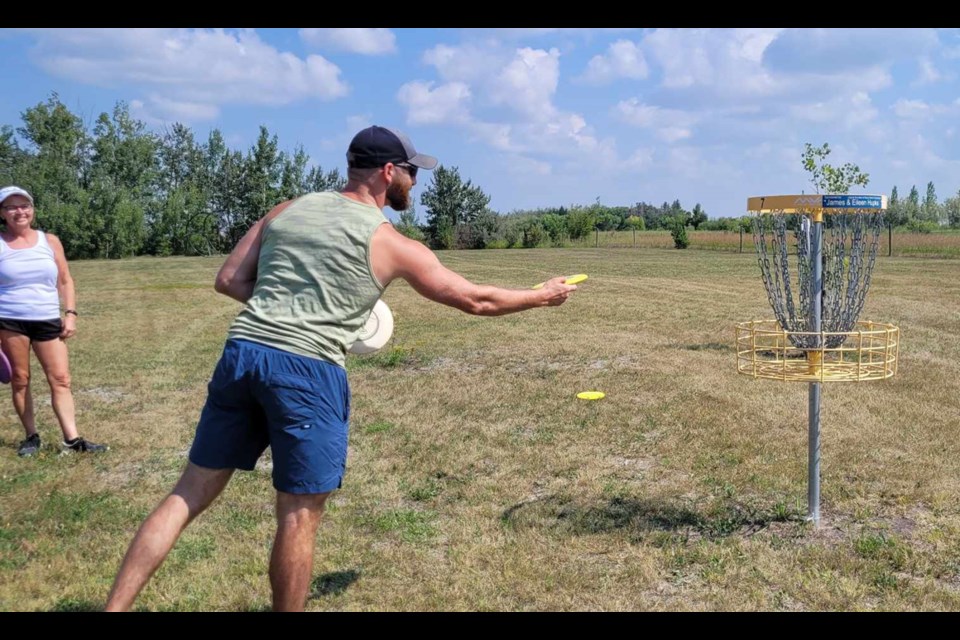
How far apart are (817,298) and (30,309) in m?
5.01

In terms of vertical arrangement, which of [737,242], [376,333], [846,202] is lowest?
[737,242]

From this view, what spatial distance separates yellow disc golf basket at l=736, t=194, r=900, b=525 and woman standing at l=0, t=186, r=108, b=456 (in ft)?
15.0

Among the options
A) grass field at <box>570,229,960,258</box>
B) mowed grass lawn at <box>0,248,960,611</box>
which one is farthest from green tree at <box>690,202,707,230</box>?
mowed grass lawn at <box>0,248,960,611</box>

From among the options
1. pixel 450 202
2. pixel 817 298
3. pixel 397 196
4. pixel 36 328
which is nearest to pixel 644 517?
pixel 817 298

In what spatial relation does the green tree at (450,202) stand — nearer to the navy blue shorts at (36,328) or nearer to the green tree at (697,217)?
the green tree at (697,217)

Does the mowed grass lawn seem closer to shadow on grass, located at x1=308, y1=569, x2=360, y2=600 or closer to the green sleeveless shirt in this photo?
shadow on grass, located at x1=308, y1=569, x2=360, y2=600

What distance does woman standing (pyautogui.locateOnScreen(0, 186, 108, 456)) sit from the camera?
5.78m

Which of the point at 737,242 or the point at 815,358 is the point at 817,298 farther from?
the point at 737,242

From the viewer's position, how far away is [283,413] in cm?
294

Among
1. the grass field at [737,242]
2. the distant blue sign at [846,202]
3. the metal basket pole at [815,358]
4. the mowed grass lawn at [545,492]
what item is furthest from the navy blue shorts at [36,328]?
the grass field at [737,242]

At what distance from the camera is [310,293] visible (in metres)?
3.03

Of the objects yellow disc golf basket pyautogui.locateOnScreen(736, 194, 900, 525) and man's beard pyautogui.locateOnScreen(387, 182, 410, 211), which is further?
yellow disc golf basket pyautogui.locateOnScreen(736, 194, 900, 525)
